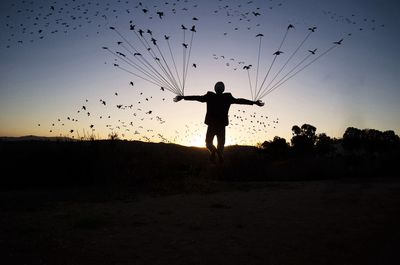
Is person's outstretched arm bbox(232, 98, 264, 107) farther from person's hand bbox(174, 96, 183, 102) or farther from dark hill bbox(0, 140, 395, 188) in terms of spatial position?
dark hill bbox(0, 140, 395, 188)

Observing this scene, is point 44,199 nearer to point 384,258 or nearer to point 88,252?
point 88,252

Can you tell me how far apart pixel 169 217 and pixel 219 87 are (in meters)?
4.68

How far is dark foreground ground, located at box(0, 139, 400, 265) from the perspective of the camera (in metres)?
3.68

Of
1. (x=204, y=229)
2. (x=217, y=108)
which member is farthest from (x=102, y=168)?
(x=204, y=229)

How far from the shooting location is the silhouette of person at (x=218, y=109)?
918cm

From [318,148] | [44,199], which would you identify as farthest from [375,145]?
[44,199]

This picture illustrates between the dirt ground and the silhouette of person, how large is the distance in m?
2.11

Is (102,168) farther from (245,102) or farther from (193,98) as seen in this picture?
(245,102)

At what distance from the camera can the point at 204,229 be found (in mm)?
4715

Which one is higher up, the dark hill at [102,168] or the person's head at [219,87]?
the person's head at [219,87]

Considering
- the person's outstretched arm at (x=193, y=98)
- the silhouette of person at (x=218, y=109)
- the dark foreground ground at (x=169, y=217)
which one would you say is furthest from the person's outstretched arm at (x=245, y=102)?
the dark foreground ground at (x=169, y=217)

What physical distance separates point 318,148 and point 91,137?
159ft

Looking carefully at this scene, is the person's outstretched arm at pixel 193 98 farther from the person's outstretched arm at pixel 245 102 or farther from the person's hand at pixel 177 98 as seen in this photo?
the person's outstretched arm at pixel 245 102

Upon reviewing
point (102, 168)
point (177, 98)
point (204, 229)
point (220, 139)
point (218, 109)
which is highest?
point (177, 98)
